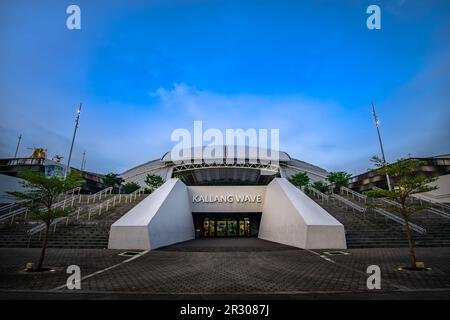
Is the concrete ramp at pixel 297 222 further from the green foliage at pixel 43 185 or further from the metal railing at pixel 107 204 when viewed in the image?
the metal railing at pixel 107 204

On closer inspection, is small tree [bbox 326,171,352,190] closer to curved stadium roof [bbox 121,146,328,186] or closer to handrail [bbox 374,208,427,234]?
curved stadium roof [bbox 121,146,328,186]

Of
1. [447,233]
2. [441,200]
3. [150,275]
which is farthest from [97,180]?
[441,200]

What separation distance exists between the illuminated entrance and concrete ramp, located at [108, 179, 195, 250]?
481 centimetres

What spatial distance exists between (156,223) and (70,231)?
5.62 m

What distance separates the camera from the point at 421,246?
37.9 feet

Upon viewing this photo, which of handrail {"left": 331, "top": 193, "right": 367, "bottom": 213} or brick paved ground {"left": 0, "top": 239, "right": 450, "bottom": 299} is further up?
handrail {"left": 331, "top": 193, "right": 367, "bottom": 213}

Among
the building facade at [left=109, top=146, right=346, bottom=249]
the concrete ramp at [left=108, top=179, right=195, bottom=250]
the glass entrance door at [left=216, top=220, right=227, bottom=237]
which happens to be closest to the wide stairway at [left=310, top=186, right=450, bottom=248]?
the building facade at [left=109, top=146, right=346, bottom=249]

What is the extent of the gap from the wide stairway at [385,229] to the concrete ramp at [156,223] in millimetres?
11094

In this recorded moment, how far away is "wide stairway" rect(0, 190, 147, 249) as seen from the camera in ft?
38.4

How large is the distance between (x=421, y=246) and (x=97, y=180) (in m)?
48.7

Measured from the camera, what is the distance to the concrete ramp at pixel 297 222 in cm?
1148

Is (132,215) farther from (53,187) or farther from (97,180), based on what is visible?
(97,180)

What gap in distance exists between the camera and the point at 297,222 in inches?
499

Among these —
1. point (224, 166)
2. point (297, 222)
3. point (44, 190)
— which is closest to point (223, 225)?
point (297, 222)
